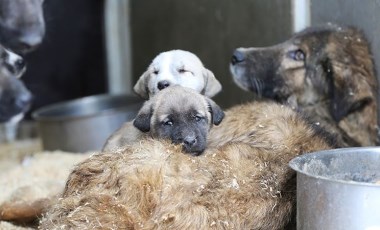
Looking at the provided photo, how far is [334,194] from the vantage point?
113 inches

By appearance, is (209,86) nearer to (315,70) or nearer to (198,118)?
(198,118)

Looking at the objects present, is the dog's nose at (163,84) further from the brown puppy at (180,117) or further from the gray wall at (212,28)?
the gray wall at (212,28)

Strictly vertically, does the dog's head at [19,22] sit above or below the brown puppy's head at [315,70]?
above

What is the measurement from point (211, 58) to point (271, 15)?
91cm

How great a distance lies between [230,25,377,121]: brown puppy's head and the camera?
4385mm

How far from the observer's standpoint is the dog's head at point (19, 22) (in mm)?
4656

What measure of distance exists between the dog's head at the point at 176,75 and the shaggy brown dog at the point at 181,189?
1.90ft

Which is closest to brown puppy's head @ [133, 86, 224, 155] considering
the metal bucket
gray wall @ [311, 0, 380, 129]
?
the metal bucket

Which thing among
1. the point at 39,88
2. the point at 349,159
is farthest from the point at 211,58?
the point at 349,159

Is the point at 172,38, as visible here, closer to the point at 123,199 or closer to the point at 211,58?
the point at 211,58

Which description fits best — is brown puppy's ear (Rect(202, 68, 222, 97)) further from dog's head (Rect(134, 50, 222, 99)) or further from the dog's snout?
the dog's snout

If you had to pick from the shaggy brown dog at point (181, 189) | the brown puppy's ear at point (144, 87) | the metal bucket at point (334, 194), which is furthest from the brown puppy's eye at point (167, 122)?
the metal bucket at point (334, 194)

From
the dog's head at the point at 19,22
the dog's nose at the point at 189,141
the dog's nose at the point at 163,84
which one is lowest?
the dog's nose at the point at 189,141

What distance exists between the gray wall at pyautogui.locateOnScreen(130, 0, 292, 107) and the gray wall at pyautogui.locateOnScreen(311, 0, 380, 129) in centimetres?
26
